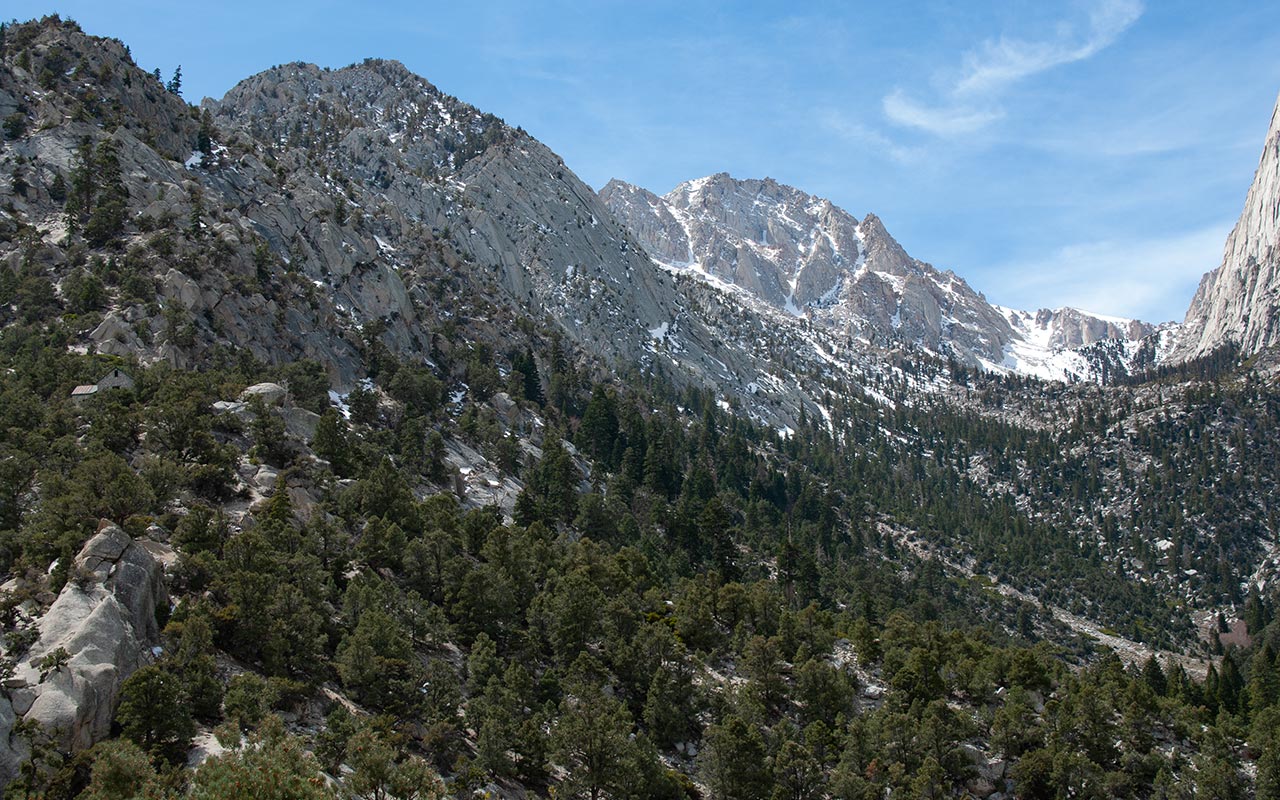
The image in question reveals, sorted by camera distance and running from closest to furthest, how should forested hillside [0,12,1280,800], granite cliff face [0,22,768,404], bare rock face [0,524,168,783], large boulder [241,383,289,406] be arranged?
1. bare rock face [0,524,168,783]
2. forested hillside [0,12,1280,800]
3. large boulder [241,383,289,406]
4. granite cliff face [0,22,768,404]

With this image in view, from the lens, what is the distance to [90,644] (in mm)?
37500

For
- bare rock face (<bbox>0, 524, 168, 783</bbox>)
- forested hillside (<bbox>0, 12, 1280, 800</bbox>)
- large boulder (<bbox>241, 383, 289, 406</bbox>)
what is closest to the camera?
bare rock face (<bbox>0, 524, 168, 783</bbox>)

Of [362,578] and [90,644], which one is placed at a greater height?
[362,578]

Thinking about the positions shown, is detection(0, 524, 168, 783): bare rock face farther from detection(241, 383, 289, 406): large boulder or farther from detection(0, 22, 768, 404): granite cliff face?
detection(0, 22, 768, 404): granite cliff face

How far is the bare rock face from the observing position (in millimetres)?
34094

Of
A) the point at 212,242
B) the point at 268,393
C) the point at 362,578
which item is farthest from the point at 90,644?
the point at 212,242

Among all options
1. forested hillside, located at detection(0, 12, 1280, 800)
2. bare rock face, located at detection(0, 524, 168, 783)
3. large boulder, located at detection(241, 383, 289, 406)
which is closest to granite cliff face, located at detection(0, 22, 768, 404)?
forested hillside, located at detection(0, 12, 1280, 800)

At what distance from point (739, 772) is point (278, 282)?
86.2m

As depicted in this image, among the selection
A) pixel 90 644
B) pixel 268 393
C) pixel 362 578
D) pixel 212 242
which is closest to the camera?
pixel 90 644

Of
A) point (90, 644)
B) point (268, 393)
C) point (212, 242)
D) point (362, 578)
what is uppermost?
point (212, 242)

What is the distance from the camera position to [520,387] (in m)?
132

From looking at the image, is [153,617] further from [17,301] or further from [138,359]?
[17,301]

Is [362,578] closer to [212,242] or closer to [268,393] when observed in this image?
[268,393]

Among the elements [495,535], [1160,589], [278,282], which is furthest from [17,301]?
[1160,589]
